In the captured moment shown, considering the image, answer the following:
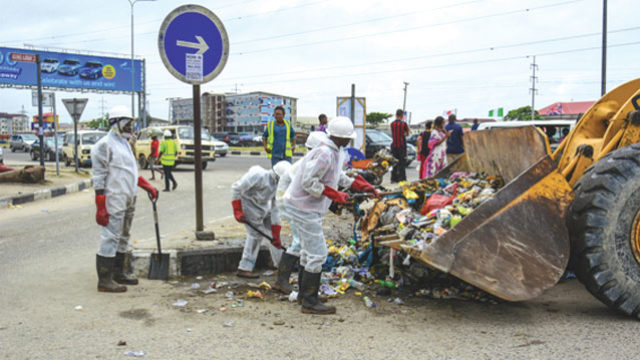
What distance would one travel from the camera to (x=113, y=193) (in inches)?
185

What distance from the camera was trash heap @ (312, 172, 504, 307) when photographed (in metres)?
4.46

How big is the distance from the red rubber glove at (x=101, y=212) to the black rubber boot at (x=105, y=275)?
341mm

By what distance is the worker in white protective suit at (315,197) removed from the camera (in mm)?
4070

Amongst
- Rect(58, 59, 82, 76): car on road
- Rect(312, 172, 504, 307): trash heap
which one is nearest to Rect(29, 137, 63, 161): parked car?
Rect(58, 59, 82, 76): car on road

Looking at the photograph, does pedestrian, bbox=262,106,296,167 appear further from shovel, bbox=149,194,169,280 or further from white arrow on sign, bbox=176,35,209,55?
shovel, bbox=149,194,169,280

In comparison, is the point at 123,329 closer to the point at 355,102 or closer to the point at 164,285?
the point at 164,285

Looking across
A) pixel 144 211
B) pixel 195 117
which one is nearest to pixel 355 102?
pixel 144 211

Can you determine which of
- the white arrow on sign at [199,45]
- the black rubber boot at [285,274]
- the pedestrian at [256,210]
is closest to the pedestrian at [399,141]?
the white arrow on sign at [199,45]

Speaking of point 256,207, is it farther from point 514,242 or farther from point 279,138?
point 279,138

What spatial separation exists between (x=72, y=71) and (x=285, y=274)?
132 ft

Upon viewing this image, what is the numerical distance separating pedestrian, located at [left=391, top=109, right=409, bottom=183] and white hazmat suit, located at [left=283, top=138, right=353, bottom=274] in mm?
8059

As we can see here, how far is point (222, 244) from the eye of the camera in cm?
567

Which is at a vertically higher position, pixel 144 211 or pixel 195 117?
pixel 195 117

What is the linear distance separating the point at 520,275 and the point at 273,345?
186 centimetres
